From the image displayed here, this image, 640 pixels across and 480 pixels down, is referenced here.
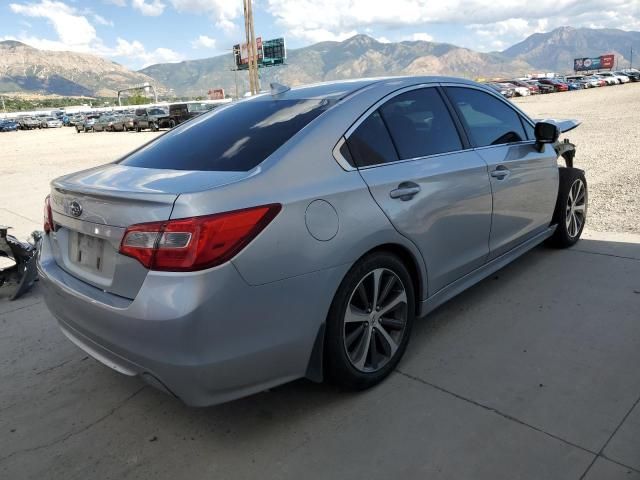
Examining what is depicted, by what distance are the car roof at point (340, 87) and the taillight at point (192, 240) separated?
117 centimetres

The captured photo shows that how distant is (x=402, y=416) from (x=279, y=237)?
114 cm

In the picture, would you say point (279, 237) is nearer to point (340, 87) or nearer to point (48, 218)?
point (340, 87)

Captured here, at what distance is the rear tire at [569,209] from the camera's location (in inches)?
181

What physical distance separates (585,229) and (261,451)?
14.9 ft

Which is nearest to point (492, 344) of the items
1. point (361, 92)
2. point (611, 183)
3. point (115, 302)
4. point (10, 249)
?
point (361, 92)

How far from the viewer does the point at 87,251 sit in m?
2.47

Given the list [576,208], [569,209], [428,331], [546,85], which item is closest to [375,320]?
[428,331]

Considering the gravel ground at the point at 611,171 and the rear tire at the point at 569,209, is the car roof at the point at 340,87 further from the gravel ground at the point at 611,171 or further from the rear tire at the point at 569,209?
the gravel ground at the point at 611,171

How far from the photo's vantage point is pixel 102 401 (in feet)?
9.48

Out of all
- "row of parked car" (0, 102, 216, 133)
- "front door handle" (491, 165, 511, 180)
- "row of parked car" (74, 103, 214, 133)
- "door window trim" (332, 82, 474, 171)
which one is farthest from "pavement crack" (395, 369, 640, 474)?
"row of parked car" (74, 103, 214, 133)

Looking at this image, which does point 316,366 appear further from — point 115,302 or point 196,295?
point 115,302

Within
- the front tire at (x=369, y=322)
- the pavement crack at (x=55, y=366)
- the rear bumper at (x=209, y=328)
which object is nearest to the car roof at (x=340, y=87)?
the front tire at (x=369, y=322)

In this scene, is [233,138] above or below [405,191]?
above

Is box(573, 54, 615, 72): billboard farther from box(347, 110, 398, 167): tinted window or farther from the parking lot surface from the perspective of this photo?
box(347, 110, 398, 167): tinted window
